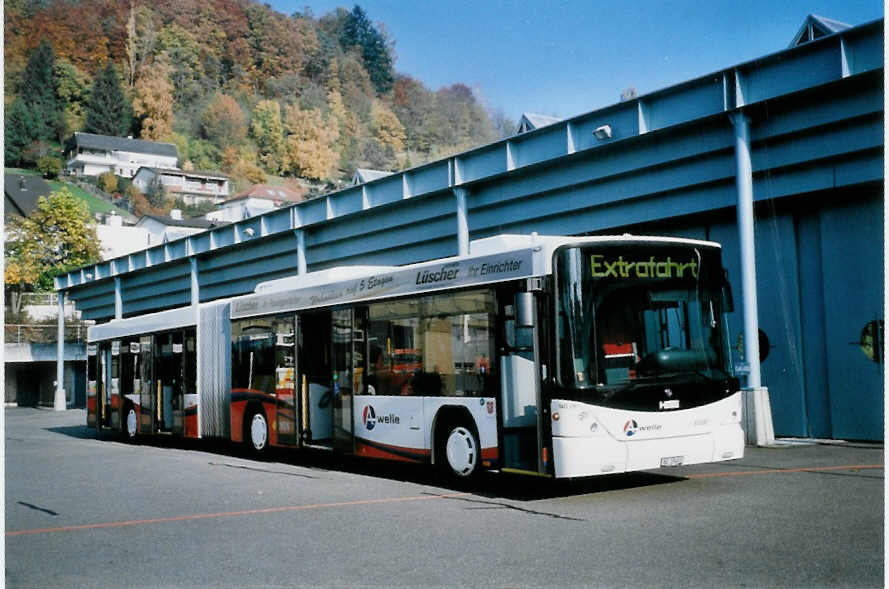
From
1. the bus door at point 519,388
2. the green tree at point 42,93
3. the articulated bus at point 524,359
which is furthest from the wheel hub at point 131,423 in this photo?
the green tree at point 42,93

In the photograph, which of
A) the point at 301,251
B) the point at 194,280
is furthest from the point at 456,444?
the point at 194,280

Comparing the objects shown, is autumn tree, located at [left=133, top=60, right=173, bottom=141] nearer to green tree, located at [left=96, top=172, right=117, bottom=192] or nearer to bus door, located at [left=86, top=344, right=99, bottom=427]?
green tree, located at [left=96, top=172, right=117, bottom=192]

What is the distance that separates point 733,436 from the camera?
394 inches

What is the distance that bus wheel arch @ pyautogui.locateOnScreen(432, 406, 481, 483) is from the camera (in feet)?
35.3

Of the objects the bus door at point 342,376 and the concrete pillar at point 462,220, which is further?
the concrete pillar at point 462,220

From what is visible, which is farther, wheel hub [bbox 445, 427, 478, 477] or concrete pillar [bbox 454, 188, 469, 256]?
concrete pillar [bbox 454, 188, 469, 256]

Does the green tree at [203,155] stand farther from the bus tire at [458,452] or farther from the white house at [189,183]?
the bus tire at [458,452]

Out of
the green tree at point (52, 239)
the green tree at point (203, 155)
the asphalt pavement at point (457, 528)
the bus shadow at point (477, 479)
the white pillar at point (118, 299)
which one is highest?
the green tree at point (203, 155)

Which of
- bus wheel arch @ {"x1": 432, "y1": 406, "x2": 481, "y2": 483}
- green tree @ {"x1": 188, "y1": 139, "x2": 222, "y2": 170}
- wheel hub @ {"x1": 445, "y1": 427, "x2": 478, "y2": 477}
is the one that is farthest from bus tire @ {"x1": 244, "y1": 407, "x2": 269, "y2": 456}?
green tree @ {"x1": 188, "y1": 139, "x2": 222, "y2": 170}

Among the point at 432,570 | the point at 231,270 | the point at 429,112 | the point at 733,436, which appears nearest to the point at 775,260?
the point at 733,436

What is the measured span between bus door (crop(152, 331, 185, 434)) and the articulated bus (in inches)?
185

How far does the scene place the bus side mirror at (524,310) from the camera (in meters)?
9.30

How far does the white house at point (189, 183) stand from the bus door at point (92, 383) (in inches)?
3705

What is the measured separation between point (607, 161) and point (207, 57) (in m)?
79.8
